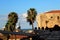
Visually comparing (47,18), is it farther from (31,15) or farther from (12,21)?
(12,21)

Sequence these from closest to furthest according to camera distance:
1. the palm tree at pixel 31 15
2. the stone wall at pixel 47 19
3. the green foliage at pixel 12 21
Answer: the green foliage at pixel 12 21, the palm tree at pixel 31 15, the stone wall at pixel 47 19

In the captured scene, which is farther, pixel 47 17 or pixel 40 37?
pixel 47 17

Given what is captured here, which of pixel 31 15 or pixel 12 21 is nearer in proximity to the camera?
pixel 12 21

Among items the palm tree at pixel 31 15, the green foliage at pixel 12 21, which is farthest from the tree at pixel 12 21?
the palm tree at pixel 31 15

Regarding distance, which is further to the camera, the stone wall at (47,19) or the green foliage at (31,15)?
the stone wall at (47,19)

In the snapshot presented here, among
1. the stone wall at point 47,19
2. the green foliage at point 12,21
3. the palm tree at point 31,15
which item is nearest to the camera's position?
the green foliage at point 12,21

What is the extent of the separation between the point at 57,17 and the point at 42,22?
488 cm

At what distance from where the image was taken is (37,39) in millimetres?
4039

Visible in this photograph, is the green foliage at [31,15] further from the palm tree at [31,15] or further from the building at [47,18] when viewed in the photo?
the building at [47,18]

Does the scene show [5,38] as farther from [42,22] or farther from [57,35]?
[42,22]

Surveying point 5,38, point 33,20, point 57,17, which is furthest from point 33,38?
point 57,17

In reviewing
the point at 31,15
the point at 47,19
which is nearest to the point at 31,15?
the point at 31,15

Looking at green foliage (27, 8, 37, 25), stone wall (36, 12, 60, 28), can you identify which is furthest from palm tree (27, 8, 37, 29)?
stone wall (36, 12, 60, 28)

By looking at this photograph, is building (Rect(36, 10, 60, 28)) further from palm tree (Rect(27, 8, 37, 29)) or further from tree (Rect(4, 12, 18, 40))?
tree (Rect(4, 12, 18, 40))
